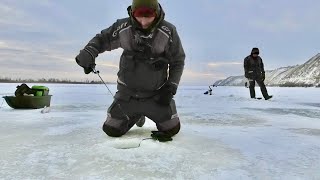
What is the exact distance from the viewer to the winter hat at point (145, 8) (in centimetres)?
289

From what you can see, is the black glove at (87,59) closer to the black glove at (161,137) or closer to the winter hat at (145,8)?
the winter hat at (145,8)

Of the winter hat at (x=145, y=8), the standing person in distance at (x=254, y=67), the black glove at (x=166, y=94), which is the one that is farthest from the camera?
the standing person in distance at (x=254, y=67)

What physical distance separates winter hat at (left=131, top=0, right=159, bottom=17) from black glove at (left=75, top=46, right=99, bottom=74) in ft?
1.89

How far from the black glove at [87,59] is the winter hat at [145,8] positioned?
0.58 metres

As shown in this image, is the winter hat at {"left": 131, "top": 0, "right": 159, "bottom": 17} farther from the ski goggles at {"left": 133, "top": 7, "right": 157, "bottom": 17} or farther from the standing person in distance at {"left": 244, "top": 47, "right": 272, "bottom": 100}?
the standing person in distance at {"left": 244, "top": 47, "right": 272, "bottom": 100}

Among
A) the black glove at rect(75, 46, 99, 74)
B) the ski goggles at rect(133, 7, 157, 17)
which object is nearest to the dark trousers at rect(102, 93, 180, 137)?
the black glove at rect(75, 46, 99, 74)

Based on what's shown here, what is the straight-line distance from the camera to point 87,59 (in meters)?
3.07

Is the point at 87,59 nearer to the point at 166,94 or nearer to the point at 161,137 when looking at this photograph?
the point at 166,94

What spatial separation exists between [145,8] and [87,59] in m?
0.72

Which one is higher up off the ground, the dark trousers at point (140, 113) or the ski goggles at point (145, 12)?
the ski goggles at point (145, 12)

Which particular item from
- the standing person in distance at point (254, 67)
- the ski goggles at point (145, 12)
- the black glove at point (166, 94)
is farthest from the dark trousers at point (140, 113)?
the standing person in distance at point (254, 67)

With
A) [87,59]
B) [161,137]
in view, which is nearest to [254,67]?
[161,137]

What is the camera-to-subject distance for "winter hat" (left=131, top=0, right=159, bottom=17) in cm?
289

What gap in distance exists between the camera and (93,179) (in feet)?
6.31
